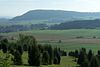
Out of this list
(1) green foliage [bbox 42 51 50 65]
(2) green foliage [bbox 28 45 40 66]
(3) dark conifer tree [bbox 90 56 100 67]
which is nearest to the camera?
(3) dark conifer tree [bbox 90 56 100 67]

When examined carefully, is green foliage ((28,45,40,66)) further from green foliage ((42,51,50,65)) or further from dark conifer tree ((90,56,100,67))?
dark conifer tree ((90,56,100,67))

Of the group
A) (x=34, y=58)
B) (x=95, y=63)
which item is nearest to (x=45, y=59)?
(x=34, y=58)

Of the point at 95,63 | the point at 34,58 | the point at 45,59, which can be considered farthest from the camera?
the point at 45,59

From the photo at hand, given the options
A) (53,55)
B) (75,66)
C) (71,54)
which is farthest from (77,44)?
(75,66)

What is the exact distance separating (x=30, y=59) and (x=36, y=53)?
2.45 meters

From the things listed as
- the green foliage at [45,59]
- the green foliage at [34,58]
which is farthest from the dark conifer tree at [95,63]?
the green foliage at [45,59]

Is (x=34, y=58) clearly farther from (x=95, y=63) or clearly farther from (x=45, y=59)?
(x=95, y=63)

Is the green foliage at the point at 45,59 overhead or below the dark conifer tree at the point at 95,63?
below

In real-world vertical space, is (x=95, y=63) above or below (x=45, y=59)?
above

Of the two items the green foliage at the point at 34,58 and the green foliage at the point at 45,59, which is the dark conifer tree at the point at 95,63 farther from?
the green foliage at the point at 45,59

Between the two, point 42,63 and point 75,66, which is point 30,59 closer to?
point 42,63

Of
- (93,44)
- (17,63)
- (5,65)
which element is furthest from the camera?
(93,44)

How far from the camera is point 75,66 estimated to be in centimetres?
7769

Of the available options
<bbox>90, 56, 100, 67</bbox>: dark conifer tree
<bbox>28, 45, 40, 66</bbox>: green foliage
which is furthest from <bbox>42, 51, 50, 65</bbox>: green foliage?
<bbox>90, 56, 100, 67</bbox>: dark conifer tree
